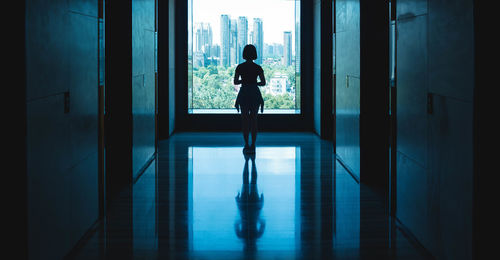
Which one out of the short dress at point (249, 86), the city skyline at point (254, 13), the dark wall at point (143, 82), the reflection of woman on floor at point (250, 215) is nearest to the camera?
the reflection of woman on floor at point (250, 215)

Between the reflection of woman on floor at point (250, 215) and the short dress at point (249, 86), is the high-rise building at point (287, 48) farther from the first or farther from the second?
the reflection of woman on floor at point (250, 215)

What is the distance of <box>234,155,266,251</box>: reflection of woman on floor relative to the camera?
514 cm

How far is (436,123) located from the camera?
443 cm

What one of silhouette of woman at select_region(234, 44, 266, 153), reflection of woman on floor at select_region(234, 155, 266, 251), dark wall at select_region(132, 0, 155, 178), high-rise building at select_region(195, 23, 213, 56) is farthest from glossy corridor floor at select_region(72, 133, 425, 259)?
high-rise building at select_region(195, 23, 213, 56)

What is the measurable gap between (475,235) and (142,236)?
2.76 metres

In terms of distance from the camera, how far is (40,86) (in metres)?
3.85

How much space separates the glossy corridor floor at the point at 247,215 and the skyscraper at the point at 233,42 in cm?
479

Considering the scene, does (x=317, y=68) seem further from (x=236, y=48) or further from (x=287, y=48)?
(x=236, y=48)

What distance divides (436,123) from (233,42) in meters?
9.65

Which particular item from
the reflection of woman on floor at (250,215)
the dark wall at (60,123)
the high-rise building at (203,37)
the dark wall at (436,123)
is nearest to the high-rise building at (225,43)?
the high-rise building at (203,37)

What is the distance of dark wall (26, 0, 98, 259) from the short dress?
456 cm

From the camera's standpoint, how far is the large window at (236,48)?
1335cm

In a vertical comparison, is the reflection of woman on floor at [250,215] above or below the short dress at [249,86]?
below

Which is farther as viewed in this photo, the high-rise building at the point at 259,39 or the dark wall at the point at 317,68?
the high-rise building at the point at 259,39
